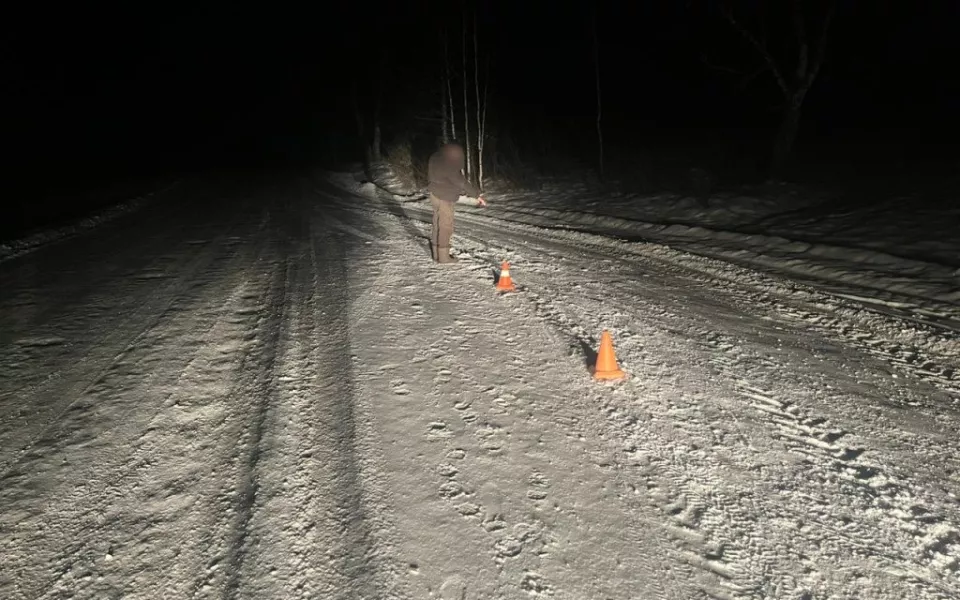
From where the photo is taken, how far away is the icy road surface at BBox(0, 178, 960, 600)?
301 cm

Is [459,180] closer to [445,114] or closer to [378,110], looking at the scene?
[445,114]

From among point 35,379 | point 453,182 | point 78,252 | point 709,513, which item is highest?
point 453,182

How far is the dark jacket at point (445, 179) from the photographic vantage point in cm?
830

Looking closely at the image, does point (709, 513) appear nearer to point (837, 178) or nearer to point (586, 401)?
point (586, 401)

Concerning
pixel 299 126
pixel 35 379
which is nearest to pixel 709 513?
pixel 35 379

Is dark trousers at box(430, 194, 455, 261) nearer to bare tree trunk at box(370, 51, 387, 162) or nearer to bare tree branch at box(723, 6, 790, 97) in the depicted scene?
bare tree branch at box(723, 6, 790, 97)

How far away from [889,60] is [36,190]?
40.8 m

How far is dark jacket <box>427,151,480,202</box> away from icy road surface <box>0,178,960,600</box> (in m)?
1.48

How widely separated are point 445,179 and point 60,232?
9085 mm

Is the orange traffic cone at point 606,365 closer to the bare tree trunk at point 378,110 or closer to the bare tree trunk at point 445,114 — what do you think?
the bare tree trunk at point 445,114

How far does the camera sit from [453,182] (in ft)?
27.3

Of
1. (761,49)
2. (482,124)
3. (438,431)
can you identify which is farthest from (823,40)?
(438,431)

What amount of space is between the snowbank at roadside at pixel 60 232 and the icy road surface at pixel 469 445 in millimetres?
3473

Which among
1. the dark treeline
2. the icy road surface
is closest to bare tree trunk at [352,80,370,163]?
the dark treeline
